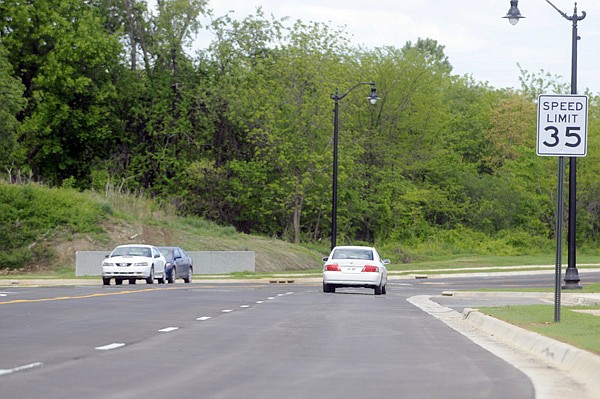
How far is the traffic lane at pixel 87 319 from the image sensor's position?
13.9 metres

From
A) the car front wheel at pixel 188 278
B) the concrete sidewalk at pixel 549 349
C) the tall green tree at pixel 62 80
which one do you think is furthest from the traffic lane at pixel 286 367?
the tall green tree at pixel 62 80

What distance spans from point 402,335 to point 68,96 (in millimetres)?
52988

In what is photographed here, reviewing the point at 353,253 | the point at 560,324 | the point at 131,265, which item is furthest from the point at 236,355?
the point at 131,265

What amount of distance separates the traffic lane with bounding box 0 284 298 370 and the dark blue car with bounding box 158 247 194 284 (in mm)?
11563

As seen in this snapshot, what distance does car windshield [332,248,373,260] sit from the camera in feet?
119

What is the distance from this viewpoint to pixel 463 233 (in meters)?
79.0

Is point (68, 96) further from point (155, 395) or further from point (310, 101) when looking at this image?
point (155, 395)

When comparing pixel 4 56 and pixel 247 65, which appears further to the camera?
pixel 247 65

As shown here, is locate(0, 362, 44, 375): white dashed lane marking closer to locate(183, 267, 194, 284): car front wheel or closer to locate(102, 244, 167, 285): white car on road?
locate(102, 244, 167, 285): white car on road

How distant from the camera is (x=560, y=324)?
18.6 metres

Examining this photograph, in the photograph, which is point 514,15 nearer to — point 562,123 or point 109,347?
point 562,123

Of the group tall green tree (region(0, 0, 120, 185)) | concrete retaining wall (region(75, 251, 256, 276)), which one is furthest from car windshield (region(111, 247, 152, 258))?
tall green tree (region(0, 0, 120, 185))

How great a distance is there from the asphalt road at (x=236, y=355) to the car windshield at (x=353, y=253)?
11.7 meters

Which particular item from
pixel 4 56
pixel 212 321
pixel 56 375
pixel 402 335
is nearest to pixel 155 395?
pixel 56 375
